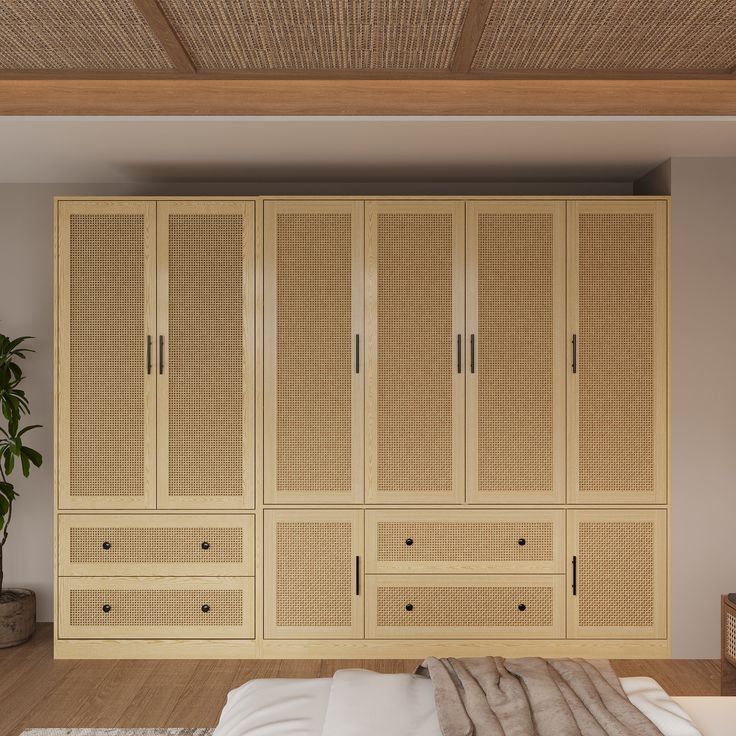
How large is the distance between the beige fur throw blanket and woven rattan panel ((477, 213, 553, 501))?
152 centimetres

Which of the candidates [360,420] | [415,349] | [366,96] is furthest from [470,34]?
[360,420]

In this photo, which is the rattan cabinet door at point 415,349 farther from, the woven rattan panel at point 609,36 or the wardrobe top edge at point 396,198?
the woven rattan panel at point 609,36

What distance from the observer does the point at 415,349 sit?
3.81 metres

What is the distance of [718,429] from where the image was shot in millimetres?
3842

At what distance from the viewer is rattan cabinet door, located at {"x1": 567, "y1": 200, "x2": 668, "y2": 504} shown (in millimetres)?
3811

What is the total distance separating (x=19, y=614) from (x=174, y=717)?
1333 mm

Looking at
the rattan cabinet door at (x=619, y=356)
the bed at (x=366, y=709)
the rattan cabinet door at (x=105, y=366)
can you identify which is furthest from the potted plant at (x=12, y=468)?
the rattan cabinet door at (x=619, y=356)

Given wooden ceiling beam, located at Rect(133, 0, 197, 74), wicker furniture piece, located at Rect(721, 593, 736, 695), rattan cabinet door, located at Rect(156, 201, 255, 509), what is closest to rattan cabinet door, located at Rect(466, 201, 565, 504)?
wicker furniture piece, located at Rect(721, 593, 736, 695)

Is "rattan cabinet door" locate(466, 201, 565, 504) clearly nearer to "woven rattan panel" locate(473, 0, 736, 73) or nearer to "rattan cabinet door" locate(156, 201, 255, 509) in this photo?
"rattan cabinet door" locate(156, 201, 255, 509)

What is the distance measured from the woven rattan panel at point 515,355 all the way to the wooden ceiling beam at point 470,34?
2046mm

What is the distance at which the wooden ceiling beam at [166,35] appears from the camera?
151 centimetres

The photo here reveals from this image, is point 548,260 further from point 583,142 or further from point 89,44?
point 89,44

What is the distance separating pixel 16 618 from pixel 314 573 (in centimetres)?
165

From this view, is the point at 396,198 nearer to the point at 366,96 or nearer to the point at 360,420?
the point at 360,420
